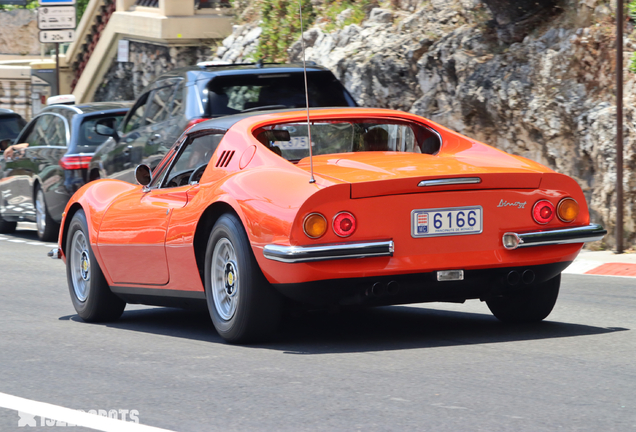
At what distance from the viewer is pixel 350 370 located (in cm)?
534

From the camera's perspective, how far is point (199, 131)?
710 cm

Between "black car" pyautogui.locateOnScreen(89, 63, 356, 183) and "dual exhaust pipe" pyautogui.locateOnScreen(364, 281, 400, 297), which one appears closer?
"dual exhaust pipe" pyautogui.locateOnScreen(364, 281, 400, 297)

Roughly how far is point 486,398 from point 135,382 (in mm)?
1688

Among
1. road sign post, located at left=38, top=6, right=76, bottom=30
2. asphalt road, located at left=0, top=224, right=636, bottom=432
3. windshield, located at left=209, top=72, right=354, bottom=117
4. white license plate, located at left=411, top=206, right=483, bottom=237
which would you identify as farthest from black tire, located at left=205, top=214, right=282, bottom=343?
road sign post, located at left=38, top=6, right=76, bottom=30

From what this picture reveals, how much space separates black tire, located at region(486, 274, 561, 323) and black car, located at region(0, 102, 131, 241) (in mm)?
8225

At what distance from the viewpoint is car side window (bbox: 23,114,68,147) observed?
14.6 m

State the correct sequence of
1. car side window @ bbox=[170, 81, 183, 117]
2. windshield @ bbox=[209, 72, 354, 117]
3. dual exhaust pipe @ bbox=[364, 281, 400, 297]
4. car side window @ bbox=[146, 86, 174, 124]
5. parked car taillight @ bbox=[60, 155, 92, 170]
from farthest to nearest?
parked car taillight @ bbox=[60, 155, 92, 170] < car side window @ bbox=[146, 86, 174, 124] < car side window @ bbox=[170, 81, 183, 117] < windshield @ bbox=[209, 72, 354, 117] < dual exhaust pipe @ bbox=[364, 281, 400, 297]

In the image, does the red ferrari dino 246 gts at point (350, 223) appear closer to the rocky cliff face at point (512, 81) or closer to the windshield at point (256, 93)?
the windshield at point (256, 93)

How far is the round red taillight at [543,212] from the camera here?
6047mm

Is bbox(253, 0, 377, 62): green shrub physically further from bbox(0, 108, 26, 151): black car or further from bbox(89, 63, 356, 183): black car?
bbox(89, 63, 356, 183): black car

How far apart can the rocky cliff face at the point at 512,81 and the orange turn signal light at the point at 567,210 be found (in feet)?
17.7

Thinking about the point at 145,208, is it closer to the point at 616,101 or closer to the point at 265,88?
the point at 265,88

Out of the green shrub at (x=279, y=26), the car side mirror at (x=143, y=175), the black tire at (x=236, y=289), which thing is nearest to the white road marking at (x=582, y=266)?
the car side mirror at (x=143, y=175)

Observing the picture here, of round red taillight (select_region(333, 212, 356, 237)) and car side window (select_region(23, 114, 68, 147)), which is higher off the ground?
round red taillight (select_region(333, 212, 356, 237))
